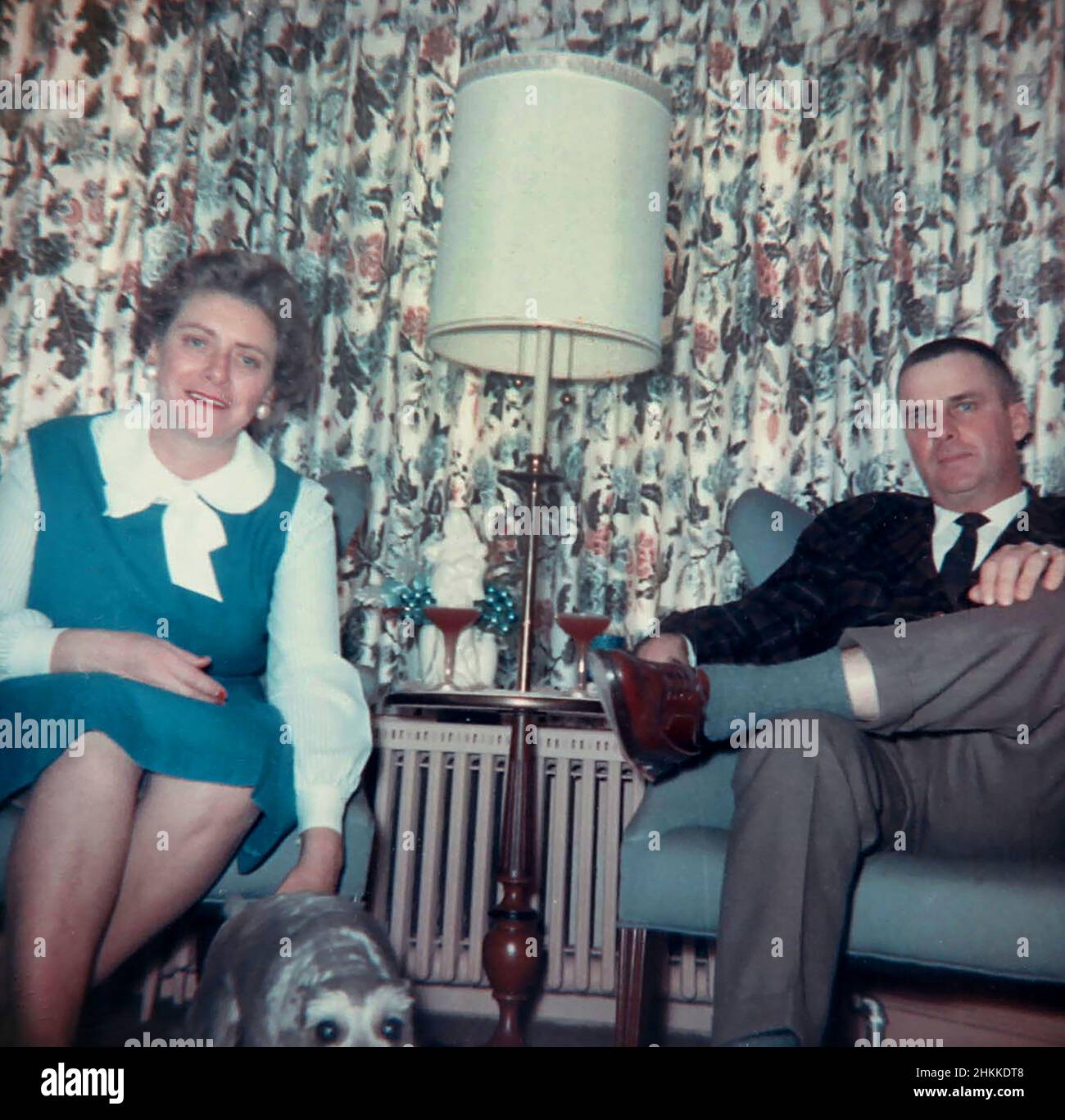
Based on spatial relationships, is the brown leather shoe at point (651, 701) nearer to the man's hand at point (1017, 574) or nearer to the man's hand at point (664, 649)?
the man's hand at point (664, 649)

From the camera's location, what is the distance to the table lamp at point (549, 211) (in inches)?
75.7

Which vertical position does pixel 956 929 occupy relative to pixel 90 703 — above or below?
below

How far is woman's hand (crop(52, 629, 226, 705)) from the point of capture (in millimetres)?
1349

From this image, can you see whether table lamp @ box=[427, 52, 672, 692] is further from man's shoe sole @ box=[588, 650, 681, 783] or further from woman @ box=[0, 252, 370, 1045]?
man's shoe sole @ box=[588, 650, 681, 783]

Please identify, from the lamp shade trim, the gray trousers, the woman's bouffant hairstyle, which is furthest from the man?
the lamp shade trim

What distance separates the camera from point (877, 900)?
139 cm

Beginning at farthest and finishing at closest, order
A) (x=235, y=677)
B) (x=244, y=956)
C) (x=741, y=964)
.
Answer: (x=235, y=677), (x=741, y=964), (x=244, y=956)

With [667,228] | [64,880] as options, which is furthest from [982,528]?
[64,880]

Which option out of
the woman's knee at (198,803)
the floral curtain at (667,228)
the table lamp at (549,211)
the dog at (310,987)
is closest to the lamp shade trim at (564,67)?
the table lamp at (549,211)

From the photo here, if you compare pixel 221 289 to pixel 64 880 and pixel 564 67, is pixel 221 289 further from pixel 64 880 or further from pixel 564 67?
pixel 64 880

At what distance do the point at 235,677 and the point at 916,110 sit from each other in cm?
202

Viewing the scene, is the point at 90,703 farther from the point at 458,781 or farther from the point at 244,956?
the point at 458,781
